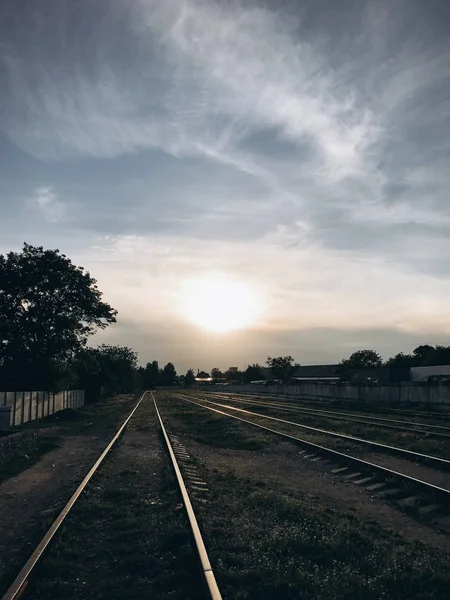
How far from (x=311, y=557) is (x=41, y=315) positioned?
152 ft

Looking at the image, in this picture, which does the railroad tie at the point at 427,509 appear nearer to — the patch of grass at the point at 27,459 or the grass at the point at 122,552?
the grass at the point at 122,552

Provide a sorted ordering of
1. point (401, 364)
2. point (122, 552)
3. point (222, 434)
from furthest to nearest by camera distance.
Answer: point (401, 364)
point (222, 434)
point (122, 552)

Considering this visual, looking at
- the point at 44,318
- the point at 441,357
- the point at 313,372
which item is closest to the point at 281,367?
the point at 313,372

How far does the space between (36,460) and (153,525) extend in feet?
32.9

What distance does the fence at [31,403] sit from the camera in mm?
33719

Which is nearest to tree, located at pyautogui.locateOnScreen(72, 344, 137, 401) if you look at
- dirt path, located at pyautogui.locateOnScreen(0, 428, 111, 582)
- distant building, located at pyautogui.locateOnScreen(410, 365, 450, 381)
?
dirt path, located at pyautogui.locateOnScreen(0, 428, 111, 582)

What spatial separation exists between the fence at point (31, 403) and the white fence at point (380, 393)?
29.1 meters

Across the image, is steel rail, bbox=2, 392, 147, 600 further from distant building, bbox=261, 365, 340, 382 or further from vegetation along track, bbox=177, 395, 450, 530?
distant building, bbox=261, 365, 340, 382

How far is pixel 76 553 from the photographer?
24.6ft

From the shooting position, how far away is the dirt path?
8.20 meters

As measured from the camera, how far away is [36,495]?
11883 mm

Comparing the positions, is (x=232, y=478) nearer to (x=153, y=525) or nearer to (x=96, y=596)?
(x=153, y=525)

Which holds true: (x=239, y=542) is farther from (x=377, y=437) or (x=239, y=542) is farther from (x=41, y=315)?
(x=41, y=315)

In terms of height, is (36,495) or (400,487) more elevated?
(400,487)
